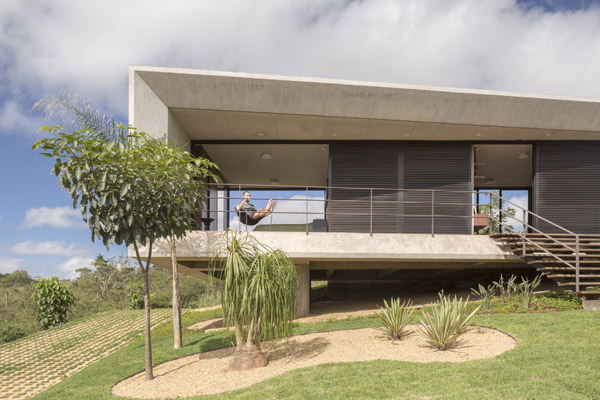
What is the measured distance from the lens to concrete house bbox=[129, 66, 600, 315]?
1027cm

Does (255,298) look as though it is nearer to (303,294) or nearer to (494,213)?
(303,294)

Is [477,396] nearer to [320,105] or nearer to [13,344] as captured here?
[320,105]

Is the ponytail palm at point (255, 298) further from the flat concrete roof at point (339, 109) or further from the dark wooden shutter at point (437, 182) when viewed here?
the dark wooden shutter at point (437, 182)

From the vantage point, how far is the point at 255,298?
21.4 feet

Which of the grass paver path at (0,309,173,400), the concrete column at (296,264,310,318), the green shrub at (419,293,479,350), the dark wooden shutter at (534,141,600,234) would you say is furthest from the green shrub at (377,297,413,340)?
the dark wooden shutter at (534,141,600,234)

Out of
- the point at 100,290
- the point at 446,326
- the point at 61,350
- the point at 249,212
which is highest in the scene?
the point at 249,212

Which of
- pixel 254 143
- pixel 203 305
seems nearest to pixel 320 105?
pixel 254 143

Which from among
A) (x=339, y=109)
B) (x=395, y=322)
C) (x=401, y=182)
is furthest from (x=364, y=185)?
(x=395, y=322)

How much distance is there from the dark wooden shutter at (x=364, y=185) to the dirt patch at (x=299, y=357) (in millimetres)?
4380

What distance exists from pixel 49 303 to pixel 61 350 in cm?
627

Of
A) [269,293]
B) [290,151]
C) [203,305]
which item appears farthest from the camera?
[203,305]

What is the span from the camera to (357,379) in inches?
216

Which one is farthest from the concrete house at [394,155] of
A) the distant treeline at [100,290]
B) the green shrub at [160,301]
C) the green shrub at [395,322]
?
the distant treeline at [100,290]

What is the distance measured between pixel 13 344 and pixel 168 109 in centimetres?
942
